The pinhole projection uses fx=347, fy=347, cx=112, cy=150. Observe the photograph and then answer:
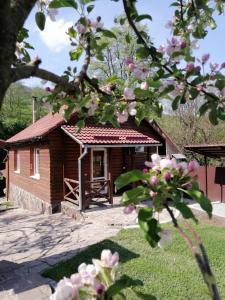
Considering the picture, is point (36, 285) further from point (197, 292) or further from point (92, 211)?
point (92, 211)

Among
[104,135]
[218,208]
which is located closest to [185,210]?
[218,208]

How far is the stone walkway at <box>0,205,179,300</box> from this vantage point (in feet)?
19.7

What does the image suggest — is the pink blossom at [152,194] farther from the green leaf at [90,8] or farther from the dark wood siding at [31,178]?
the dark wood siding at [31,178]

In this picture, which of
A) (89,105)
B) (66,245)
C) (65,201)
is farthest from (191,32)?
(65,201)

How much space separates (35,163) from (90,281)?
16.7m

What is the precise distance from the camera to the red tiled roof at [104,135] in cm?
1359

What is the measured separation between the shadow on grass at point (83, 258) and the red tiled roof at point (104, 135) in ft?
18.7

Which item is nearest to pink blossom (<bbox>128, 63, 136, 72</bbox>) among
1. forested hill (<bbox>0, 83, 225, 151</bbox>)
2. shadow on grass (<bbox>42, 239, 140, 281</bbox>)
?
shadow on grass (<bbox>42, 239, 140, 281</bbox>)

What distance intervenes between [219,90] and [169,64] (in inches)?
10.9

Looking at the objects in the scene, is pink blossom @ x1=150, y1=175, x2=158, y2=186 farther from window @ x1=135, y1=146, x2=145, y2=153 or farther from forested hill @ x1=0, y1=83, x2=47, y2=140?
forested hill @ x1=0, y1=83, x2=47, y2=140

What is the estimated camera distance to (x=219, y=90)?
1.63 m

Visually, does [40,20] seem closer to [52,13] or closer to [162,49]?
[52,13]

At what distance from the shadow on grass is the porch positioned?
15.7 ft

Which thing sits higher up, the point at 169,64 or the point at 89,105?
the point at 169,64
